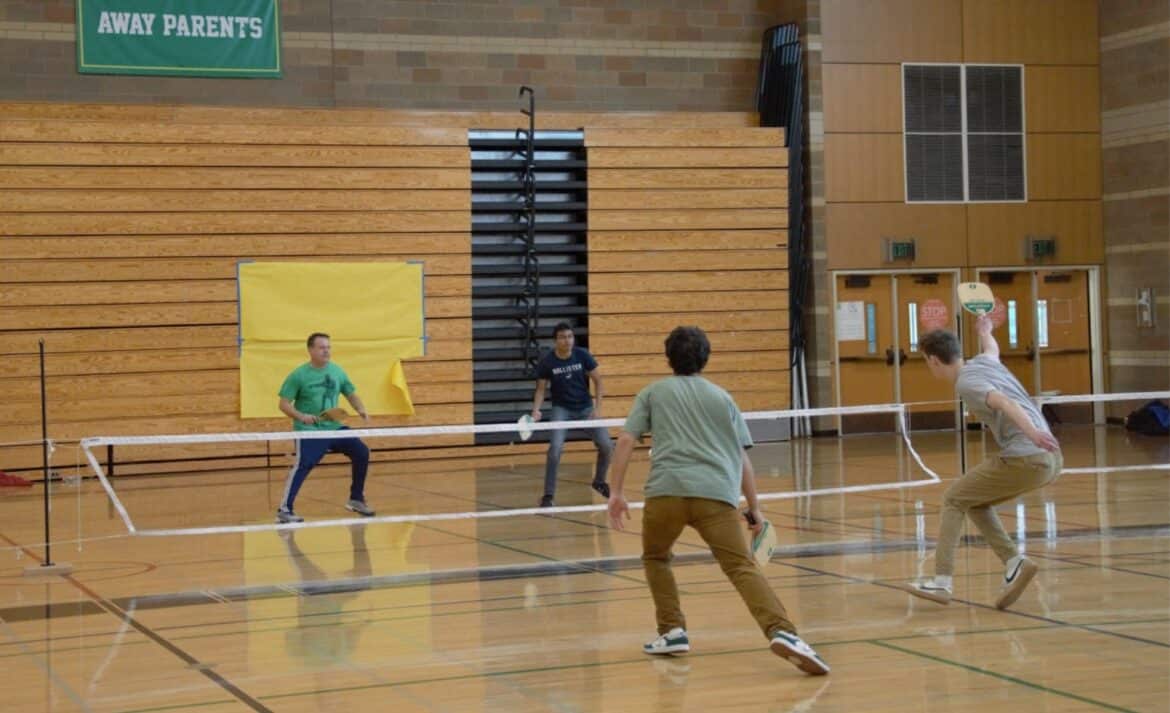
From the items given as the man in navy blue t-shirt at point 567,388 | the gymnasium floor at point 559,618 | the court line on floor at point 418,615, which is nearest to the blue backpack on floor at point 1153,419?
the gymnasium floor at point 559,618

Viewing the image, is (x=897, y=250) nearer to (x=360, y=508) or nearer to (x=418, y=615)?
(x=360, y=508)

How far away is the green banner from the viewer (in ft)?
72.6

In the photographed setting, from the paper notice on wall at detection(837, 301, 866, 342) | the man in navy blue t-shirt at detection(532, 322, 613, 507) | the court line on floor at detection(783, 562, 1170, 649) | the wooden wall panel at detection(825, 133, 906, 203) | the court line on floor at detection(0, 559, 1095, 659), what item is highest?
the wooden wall panel at detection(825, 133, 906, 203)

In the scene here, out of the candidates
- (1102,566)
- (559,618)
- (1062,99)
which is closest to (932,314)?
(1062,99)

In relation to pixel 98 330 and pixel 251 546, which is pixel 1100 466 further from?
pixel 98 330

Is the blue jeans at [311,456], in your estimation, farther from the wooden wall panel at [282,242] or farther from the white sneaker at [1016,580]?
the white sneaker at [1016,580]

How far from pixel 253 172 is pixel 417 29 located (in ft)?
11.6

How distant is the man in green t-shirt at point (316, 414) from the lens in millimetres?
14922

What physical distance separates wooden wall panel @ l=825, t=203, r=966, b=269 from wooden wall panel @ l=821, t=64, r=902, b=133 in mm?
1326

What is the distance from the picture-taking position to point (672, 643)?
26.0ft

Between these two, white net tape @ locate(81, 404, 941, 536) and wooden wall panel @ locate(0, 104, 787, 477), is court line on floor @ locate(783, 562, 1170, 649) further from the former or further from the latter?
wooden wall panel @ locate(0, 104, 787, 477)

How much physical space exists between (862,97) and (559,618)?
59.2 feet

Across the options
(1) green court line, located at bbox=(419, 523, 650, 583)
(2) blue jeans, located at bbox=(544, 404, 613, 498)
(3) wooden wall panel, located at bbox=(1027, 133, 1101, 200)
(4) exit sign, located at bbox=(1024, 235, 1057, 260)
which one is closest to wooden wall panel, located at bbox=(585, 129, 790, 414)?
(4) exit sign, located at bbox=(1024, 235, 1057, 260)

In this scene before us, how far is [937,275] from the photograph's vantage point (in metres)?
26.3
